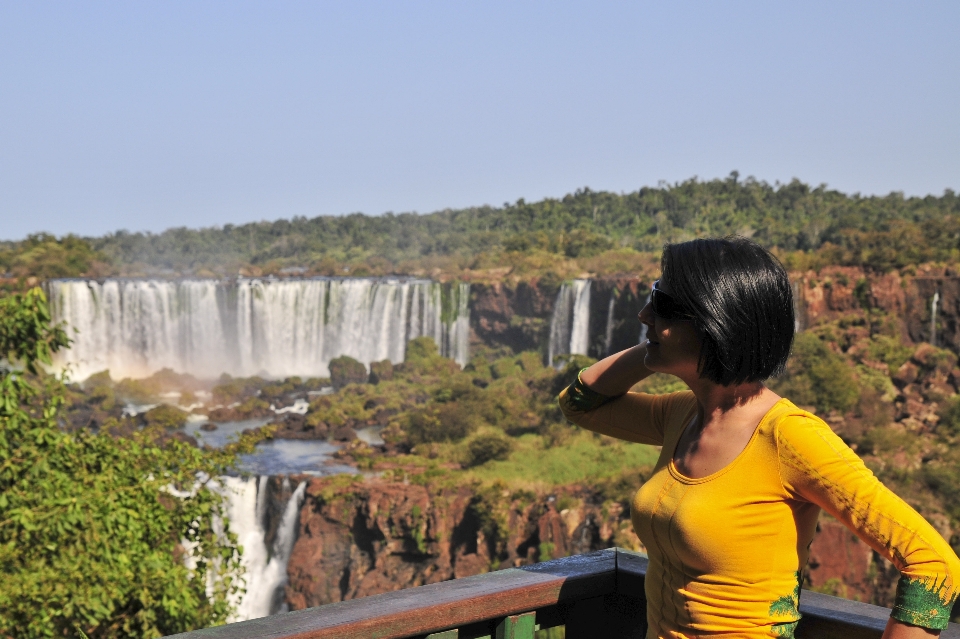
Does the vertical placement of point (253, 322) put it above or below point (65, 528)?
below

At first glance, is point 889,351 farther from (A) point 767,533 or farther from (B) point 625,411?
(A) point 767,533

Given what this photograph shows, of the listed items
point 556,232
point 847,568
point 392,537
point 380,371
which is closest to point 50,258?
point 380,371

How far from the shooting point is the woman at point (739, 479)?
1284 millimetres

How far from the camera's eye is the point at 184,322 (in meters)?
33.6

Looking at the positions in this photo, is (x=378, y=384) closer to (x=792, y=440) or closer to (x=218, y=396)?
(x=218, y=396)

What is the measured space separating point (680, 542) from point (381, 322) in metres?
31.4

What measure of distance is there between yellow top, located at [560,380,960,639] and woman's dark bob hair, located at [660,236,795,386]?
8cm

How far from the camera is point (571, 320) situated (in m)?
29.8

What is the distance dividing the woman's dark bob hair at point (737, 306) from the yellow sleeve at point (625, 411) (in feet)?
0.85

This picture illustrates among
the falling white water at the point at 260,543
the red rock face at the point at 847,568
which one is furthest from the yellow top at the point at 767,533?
the falling white water at the point at 260,543

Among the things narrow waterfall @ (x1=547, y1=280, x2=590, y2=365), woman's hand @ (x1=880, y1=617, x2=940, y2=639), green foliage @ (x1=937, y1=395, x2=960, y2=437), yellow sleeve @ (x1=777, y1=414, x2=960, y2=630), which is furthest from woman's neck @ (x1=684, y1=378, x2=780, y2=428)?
narrow waterfall @ (x1=547, y1=280, x2=590, y2=365)

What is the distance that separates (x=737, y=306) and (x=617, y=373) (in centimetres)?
40

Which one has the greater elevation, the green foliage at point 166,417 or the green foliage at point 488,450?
the green foliage at point 488,450

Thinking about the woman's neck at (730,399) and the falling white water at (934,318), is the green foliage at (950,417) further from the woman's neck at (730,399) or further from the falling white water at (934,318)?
→ the woman's neck at (730,399)
